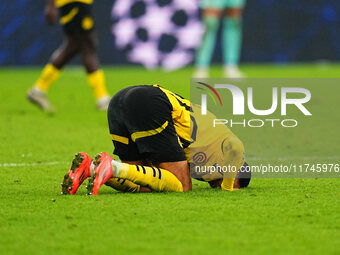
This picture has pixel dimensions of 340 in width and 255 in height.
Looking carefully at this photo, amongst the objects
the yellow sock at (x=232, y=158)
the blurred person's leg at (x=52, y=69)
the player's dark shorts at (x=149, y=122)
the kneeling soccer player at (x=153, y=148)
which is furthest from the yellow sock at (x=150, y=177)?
the blurred person's leg at (x=52, y=69)

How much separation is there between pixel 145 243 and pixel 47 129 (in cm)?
597

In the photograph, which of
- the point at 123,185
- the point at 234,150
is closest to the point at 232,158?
the point at 234,150

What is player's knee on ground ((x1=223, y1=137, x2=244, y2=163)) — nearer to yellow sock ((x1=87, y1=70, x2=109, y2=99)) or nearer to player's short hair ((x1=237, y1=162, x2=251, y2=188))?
player's short hair ((x1=237, y1=162, x2=251, y2=188))

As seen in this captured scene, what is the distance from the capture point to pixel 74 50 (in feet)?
36.5

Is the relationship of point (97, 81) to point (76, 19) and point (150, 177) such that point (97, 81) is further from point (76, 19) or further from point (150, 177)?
point (150, 177)

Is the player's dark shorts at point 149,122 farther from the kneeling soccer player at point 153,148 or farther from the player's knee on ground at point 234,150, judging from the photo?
the player's knee on ground at point 234,150

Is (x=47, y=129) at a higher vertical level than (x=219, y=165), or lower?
lower

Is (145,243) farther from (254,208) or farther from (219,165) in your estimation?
(219,165)

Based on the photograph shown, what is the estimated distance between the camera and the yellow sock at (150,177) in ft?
16.9

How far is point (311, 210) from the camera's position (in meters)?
4.70

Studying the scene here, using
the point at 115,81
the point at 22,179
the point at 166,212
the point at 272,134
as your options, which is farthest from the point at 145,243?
the point at 115,81

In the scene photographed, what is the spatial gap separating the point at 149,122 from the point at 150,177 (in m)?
0.38

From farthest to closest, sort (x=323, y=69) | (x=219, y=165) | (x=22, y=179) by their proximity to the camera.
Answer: (x=323, y=69), (x=22, y=179), (x=219, y=165)

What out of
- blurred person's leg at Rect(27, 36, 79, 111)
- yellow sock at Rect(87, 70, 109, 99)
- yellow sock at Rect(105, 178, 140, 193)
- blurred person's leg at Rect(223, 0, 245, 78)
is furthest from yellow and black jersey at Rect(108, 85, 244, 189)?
blurred person's leg at Rect(223, 0, 245, 78)
